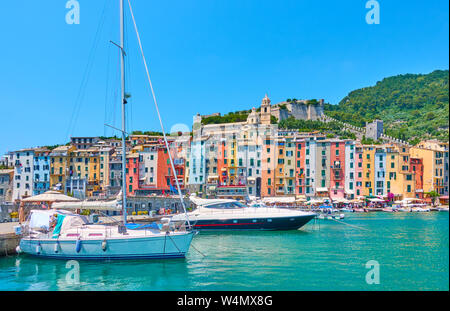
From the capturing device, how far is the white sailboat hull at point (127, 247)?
20734 millimetres

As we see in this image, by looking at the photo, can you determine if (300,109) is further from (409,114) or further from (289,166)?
(409,114)

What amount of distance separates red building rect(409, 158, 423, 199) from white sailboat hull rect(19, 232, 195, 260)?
2549 inches

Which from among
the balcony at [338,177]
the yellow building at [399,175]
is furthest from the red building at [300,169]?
the yellow building at [399,175]

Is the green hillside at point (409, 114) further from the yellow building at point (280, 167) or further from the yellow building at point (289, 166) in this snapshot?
the yellow building at point (280, 167)

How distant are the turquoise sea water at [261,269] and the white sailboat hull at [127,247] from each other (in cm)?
40

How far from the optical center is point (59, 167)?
80000mm

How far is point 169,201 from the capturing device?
187 ft

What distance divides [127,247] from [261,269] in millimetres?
7005

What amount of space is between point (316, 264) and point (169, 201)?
39012 mm

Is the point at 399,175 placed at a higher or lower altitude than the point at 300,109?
lower

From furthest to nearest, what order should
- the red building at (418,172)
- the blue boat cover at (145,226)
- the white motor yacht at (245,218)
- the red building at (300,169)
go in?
1. the red building at (418,172)
2. the red building at (300,169)
3. the white motor yacht at (245,218)
4. the blue boat cover at (145,226)

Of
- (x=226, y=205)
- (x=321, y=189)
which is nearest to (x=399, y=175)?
(x=321, y=189)
